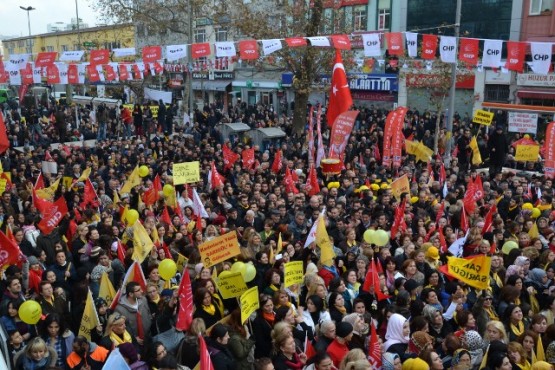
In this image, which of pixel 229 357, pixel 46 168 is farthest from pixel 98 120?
pixel 229 357

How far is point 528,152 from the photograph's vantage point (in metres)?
15.1

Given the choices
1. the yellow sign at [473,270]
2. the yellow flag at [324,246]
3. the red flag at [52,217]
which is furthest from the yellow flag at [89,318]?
the yellow sign at [473,270]

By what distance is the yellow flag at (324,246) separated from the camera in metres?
8.13

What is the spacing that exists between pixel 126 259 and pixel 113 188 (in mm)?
4597

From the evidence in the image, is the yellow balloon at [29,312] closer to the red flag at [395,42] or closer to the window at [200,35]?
the red flag at [395,42]

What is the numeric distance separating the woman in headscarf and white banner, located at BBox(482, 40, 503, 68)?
12.7 metres

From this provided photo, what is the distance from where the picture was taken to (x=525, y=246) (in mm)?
9281

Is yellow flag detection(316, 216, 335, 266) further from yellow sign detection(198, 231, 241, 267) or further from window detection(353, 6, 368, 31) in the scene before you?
window detection(353, 6, 368, 31)

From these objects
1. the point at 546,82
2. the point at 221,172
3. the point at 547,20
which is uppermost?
the point at 547,20

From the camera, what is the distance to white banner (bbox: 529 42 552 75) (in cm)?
1593

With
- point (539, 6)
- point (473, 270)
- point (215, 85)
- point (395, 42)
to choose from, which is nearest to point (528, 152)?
point (395, 42)

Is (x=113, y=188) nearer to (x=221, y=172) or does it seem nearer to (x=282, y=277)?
(x=221, y=172)

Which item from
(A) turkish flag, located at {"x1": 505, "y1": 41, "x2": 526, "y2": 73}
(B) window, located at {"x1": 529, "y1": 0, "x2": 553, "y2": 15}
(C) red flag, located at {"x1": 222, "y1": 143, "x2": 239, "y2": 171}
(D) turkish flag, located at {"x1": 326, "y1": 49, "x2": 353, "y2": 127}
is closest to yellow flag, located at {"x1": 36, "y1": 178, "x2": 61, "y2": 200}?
(C) red flag, located at {"x1": 222, "y1": 143, "x2": 239, "y2": 171}

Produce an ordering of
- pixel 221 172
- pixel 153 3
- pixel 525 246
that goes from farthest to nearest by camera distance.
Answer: pixel 153 3
pixel 221 172
pixel 525 246
